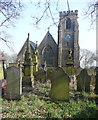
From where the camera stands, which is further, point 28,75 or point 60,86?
point 28,75

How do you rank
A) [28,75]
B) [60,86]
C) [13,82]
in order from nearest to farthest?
[60,86] < [13,82] < [28,75]

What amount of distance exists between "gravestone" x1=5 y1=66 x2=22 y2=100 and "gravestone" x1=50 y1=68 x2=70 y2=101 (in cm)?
161

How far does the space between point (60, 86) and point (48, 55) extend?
30415mm

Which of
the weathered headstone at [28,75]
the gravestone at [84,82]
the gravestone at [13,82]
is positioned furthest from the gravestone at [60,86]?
the weathered headstone at [28,75]

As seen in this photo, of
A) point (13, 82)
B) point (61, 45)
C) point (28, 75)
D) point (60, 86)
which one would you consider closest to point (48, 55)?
point (61, 45)

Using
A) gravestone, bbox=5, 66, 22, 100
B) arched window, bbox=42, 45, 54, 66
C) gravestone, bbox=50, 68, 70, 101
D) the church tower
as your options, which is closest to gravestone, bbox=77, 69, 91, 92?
gravestone, bbox=50, 68, 70, 101

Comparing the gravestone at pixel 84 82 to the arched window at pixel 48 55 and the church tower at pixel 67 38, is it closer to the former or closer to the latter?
the church tower at pixel 67 38

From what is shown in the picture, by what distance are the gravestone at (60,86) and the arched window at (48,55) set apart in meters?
29.9

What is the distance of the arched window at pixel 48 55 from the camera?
36.7m

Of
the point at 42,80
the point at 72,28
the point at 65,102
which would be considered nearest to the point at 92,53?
the point at 72,28

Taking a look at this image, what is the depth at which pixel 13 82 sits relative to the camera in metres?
6.89

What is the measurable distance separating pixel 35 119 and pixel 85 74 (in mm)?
4737

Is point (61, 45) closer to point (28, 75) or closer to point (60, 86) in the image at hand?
point (28, 75)

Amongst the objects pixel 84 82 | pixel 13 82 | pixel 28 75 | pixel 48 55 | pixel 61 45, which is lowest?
pixel 84 82
